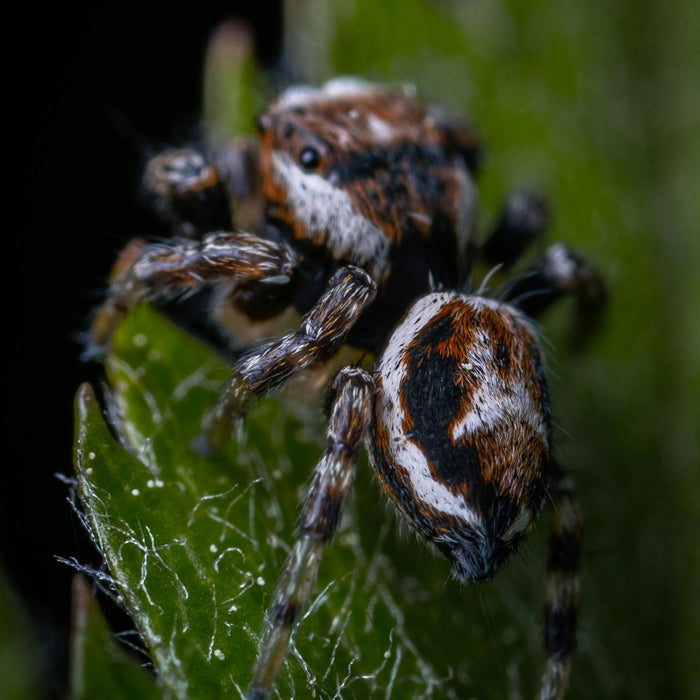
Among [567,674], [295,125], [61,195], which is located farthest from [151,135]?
[567,674]

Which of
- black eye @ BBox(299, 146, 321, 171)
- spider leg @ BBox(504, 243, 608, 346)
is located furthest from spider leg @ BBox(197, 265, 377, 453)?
spider leg @ BBox(504, 243, 608, 346)

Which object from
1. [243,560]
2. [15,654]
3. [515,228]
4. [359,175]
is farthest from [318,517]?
[515,228]

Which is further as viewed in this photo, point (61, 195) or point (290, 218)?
point (61, 195)

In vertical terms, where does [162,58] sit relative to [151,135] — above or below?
above

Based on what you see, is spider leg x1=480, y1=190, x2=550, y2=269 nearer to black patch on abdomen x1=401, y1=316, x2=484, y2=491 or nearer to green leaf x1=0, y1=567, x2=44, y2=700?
black patch on abdomen x1=401, y1=316, x2=484, y2=491

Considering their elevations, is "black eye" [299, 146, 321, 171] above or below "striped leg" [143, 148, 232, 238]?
above

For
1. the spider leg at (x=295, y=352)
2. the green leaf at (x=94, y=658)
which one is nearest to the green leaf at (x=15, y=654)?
the green leaf at (x=94, y=658)

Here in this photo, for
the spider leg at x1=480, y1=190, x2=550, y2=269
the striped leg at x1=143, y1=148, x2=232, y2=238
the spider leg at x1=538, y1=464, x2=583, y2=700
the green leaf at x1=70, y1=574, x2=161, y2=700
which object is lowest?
the spider leg at x1=538, y1=464, x2=583, y2=700

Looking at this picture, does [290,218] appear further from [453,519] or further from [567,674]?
[567,674]

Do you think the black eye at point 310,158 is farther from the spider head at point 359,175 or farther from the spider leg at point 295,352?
the spider leg at point 295,352
